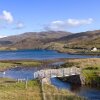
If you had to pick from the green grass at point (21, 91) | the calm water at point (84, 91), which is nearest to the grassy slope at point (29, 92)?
the green grass at point (21, 91)

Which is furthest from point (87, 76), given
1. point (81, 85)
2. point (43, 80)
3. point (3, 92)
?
point (3, 92)

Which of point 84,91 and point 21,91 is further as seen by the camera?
point 84,91

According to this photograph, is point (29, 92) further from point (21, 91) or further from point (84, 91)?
point (84, 91)

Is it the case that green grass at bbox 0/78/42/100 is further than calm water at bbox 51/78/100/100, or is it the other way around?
calm water at bbox 51/78/100/100

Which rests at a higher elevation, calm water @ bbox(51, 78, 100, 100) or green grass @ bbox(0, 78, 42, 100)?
green grass @ bbox(0, 78, 42, 100)

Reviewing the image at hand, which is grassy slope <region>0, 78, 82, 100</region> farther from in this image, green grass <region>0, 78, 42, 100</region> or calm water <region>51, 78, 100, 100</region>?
calm water <region>51, 78, 100, 100</region>

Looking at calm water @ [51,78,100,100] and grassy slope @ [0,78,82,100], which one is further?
calm water @ [51,78,100,100]

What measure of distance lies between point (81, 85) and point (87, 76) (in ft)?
8.97

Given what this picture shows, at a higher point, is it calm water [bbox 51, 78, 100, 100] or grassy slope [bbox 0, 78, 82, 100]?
grassy slope [bbox 0, 78, 82, 100]

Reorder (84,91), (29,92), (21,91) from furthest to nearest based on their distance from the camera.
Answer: (84,91) < (21,91) < (29,92)

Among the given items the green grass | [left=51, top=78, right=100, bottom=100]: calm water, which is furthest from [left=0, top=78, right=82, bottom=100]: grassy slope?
[left=51, top=78, right=100, bottom=100]: calm water

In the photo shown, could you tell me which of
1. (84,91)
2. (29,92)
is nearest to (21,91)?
(29,92)

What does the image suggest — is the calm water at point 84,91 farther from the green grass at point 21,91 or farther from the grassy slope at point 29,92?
the green grass at point 21,91

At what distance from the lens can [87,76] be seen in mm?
→ 79562
